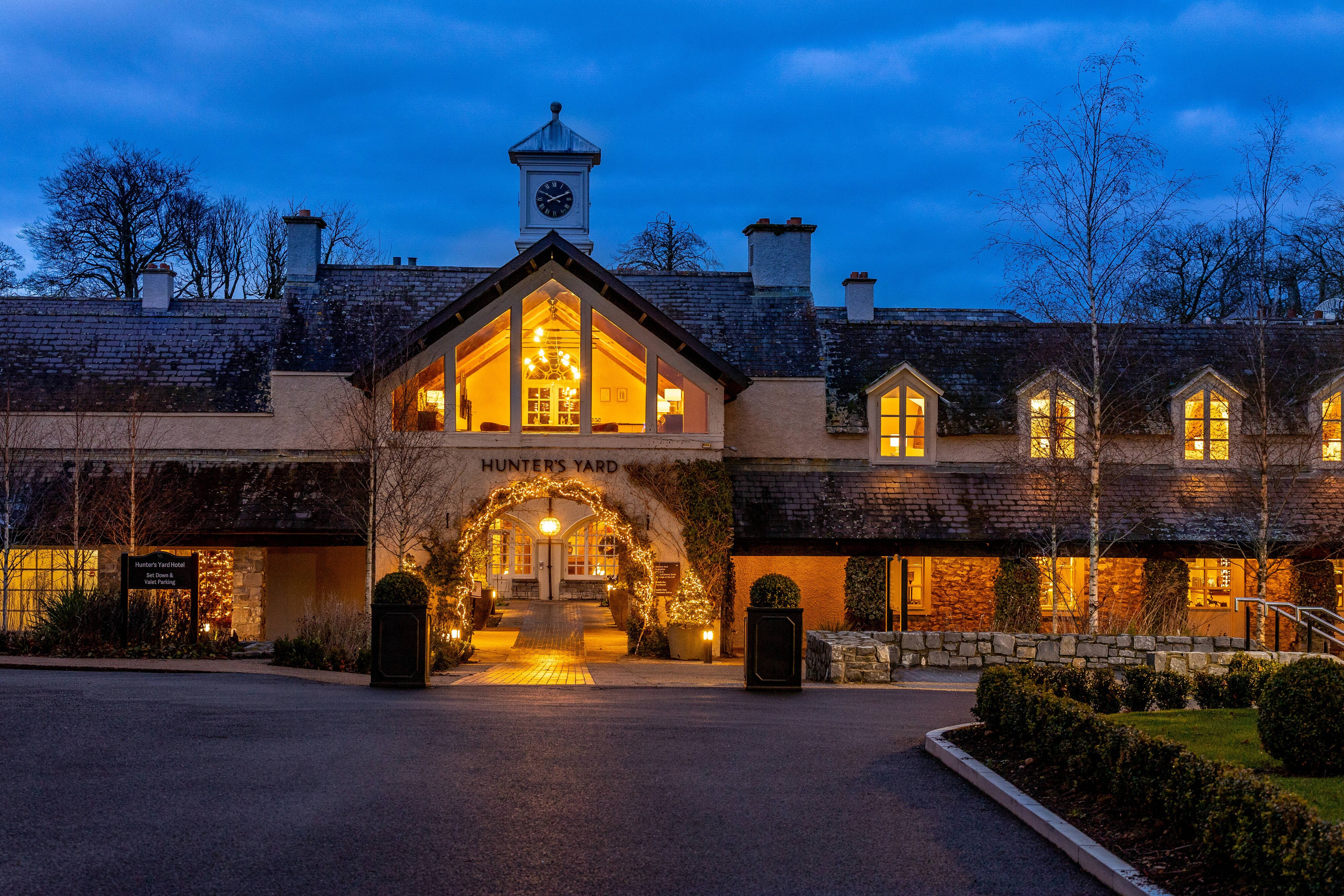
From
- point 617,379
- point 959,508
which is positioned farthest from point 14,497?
point 959,508

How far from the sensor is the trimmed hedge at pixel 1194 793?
571 centimetres

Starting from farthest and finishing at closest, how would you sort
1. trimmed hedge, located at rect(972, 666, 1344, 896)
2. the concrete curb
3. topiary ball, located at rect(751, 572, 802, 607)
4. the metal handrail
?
the metal handrail
topiary ball, located at rect(751, 572, 802, 607)
the concrete curb
trimmed hedge, located at rect(972, 666, 1344, 896)

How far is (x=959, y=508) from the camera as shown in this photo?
74.0ft

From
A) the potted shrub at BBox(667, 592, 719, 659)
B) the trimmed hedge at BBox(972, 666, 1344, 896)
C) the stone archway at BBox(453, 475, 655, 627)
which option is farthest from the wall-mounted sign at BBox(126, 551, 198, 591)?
the trimmed hedge at BBox(972, 666, 1344, 896)

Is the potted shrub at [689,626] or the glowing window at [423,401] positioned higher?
the glowing window at [423,401]

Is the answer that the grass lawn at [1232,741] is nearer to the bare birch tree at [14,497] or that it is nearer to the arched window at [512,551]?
the bare birch tree at [14,497]

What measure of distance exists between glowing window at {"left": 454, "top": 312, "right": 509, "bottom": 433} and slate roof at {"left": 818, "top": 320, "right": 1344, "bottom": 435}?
6.96 m

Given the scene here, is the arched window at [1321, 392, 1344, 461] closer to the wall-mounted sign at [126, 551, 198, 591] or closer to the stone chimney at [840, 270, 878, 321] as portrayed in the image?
the stone chimney at [840, 270, 878, 321]

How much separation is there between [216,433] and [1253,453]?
69.8 ft

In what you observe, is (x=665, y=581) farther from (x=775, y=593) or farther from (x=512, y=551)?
(x=512, y=551)

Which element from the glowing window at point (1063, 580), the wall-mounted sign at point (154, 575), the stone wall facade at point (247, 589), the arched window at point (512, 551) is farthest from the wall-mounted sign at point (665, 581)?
the arched window at point (512, 551)

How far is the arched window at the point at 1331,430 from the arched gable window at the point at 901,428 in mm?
8392

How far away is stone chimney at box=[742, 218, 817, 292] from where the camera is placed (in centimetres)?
2533

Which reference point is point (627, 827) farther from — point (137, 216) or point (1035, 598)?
point (137, 216)
